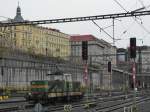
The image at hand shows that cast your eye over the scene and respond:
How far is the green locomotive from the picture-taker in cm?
4412

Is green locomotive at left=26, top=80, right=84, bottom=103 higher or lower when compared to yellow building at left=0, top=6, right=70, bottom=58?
lower

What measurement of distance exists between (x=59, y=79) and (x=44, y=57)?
3714cm

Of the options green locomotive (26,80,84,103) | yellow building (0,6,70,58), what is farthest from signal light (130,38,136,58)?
yellow building (0,6,70,58)

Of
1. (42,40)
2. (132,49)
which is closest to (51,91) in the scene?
(132,49)

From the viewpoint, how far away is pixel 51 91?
1788 inches

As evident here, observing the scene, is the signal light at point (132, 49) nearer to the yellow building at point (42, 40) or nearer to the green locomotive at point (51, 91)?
the green locomotive at point (51, 91)

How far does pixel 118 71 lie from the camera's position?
139 metres

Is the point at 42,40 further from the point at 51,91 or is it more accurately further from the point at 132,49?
the point at 132,49

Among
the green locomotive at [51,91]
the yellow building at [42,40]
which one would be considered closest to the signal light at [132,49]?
the green locomotive at [51,91]

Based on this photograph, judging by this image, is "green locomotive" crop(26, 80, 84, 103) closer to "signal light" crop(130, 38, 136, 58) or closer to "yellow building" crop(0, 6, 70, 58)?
"signal light" crop(130, 38, 136, 58)

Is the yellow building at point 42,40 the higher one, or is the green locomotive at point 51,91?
the yellow building at point 42,40

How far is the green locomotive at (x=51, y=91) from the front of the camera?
1737 inches

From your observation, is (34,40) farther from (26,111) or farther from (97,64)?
(26,111)

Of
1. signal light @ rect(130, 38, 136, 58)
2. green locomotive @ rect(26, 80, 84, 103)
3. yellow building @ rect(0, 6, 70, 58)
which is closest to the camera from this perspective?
signal light @ rect(130, 38, 136, 58)
